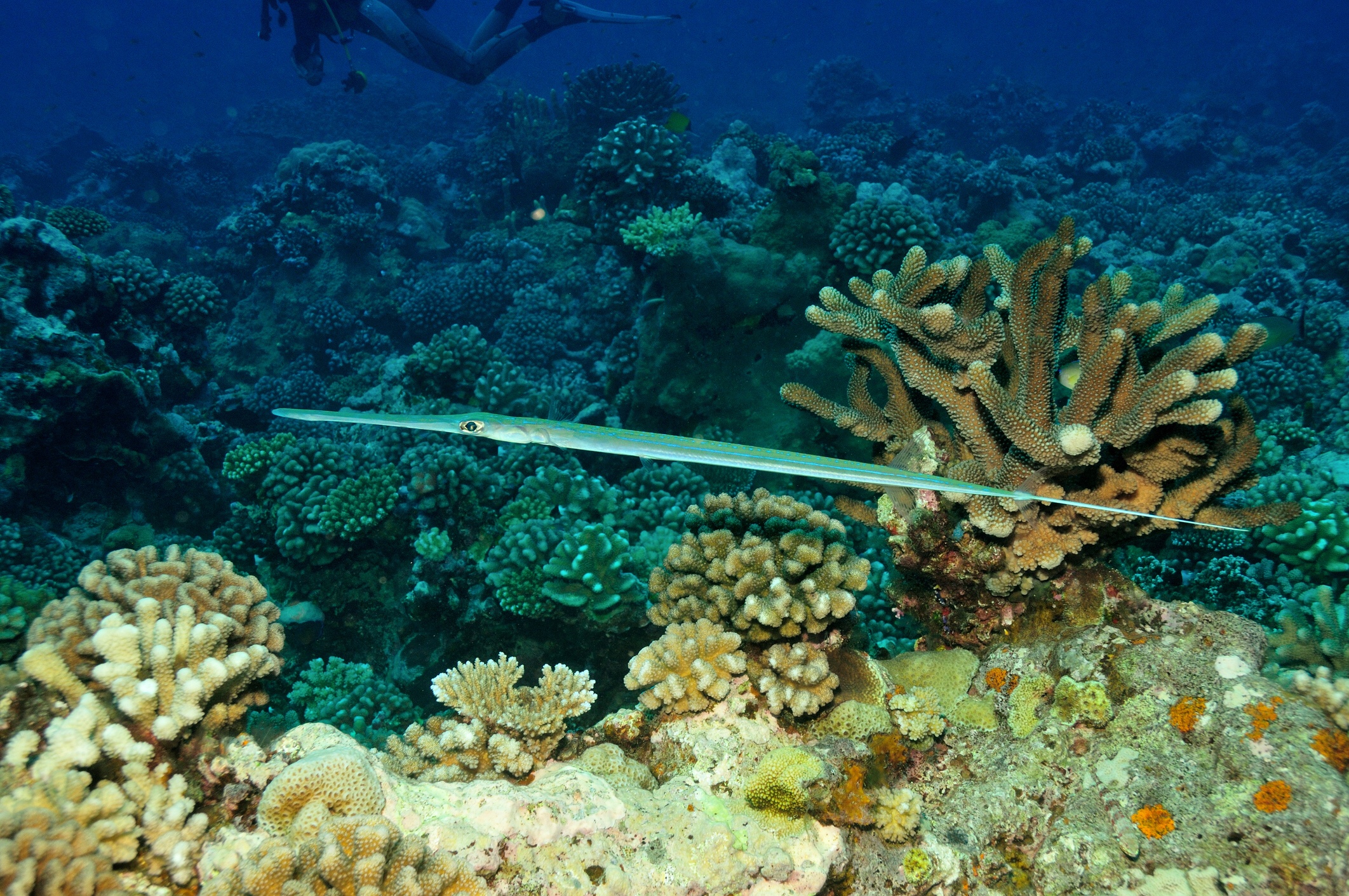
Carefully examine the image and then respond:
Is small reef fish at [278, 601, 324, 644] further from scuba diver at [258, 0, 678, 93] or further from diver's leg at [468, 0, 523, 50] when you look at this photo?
diver's leg at [468, 0, 523, 50]

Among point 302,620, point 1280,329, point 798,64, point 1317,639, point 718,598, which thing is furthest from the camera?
point 798,64

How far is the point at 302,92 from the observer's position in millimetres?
45469

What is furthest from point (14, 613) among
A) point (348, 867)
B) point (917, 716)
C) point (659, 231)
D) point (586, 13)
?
point (586, 13)

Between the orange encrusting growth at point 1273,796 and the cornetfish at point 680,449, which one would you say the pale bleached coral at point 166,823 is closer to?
the cornetfish at point 680,449

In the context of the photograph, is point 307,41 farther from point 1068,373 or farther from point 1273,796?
point 1273,796

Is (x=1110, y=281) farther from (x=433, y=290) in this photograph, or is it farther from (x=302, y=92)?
(x=302, y=92)

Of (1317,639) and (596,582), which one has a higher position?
(1317,639)

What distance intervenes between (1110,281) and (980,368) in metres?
1.05

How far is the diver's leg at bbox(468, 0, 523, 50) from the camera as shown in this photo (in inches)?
707

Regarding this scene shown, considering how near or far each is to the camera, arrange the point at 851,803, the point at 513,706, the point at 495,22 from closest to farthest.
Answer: the point at 851,803, the point at 513,706, the point at 495,22

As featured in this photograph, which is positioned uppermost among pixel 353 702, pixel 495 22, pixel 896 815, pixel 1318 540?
pixel 495 22

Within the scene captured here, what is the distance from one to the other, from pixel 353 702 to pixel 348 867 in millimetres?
3874

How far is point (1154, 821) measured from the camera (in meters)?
2.49

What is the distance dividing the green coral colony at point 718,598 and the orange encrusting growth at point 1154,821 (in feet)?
0.04
